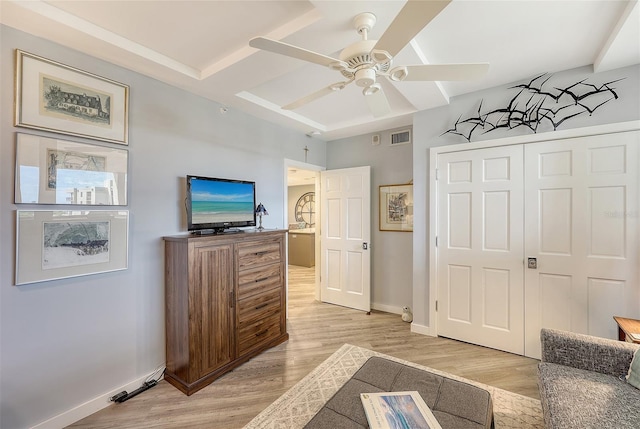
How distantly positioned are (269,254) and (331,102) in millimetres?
1884

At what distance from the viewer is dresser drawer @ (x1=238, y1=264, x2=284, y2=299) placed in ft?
8.42

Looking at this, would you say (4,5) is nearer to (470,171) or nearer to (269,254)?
(269,254)

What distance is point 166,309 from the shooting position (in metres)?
2.37

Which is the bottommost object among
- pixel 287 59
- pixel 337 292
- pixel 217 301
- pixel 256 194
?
pixel 337 292

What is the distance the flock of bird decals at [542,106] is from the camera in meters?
2.32

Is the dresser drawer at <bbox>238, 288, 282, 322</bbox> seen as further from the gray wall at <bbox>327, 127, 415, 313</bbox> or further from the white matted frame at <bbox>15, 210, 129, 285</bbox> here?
the gray wall at <bbox>327, 127, 415, 313</bbox>

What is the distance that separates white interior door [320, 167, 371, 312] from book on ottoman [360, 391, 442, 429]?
8.29 feet

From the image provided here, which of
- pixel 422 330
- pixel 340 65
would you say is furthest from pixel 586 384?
pixel 340 65

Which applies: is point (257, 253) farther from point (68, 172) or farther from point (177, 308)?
point (68, 172)

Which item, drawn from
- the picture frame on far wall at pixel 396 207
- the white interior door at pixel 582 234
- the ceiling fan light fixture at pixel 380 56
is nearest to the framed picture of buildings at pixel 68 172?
the ceiling fan light fixture at pixel 380 56

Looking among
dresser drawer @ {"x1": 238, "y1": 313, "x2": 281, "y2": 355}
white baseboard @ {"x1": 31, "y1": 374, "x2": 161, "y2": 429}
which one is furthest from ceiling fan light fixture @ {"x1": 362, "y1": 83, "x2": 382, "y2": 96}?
white baseboard @ {"x1": 31, "y1": 374, "x2": 161, "y2": 429}

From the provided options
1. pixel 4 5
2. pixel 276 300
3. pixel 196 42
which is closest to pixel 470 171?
pixel 276 300

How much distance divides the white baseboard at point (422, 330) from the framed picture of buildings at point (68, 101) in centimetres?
351

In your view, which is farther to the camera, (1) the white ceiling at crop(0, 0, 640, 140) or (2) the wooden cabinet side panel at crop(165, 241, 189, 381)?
(2) the wooden cabinet side panel at crop(165, 241, 189, 381)
